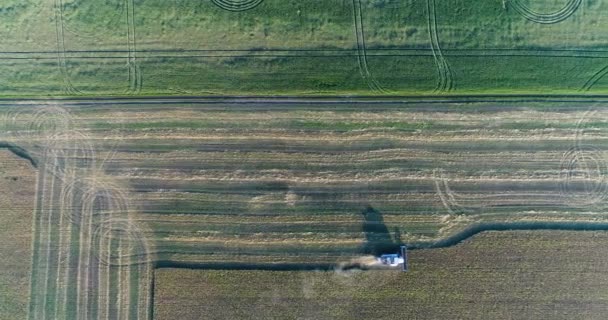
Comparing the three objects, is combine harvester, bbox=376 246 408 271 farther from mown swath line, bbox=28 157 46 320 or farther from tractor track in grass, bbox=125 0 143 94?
mown swath line, bbox=28 157 46 320

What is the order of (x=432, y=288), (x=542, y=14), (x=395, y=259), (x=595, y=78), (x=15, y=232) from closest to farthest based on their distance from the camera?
(x=395, y=259), (x=432, y=288), (x=15, y=232), (x=595, y=78), (x=542, y=14)

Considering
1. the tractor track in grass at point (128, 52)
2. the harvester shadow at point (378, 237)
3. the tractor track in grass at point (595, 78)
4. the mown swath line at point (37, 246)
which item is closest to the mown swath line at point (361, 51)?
the harvester shadow at point (378, 237)

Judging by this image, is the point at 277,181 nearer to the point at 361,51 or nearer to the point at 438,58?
the point at 361,51

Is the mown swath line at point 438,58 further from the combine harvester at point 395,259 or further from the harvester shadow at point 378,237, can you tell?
the combine harvester at point 395,259

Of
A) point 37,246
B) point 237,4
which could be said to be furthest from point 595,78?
point 37,246

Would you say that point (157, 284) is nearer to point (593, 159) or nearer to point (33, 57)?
point (33, 57)

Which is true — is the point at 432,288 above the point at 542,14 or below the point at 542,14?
below

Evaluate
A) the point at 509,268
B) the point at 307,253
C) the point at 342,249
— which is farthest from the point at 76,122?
the point at 509,268
